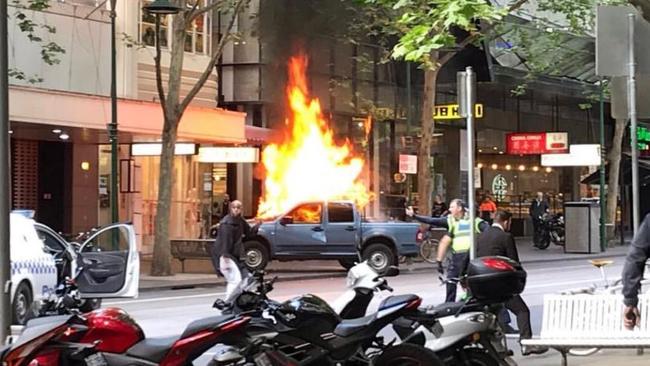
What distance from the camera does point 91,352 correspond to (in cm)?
676

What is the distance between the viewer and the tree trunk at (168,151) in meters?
22.5

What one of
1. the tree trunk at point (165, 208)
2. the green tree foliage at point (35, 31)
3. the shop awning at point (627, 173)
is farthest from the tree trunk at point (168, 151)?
the shop awning at point (627, 173)

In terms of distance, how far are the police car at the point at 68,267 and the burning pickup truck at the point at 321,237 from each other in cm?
884

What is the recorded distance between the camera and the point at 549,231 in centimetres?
3528

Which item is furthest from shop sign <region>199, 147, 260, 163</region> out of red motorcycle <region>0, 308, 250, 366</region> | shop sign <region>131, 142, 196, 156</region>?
red motorcycle <region>0, 308, 250, 366</region>

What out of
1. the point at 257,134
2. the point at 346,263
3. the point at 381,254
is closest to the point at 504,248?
the point at 381,254

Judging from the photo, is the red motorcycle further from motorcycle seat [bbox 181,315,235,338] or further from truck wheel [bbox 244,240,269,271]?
truck wheel [bbox 244,240,269,271]

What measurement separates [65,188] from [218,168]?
6.16m

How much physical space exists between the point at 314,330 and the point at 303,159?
25393mm

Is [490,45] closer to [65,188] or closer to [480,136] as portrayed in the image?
[480,136]

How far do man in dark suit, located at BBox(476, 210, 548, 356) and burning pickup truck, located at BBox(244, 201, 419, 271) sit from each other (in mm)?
12522

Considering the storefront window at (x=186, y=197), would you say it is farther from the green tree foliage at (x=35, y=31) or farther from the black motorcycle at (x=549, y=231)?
the black motorcycle at (x=549, y=231)

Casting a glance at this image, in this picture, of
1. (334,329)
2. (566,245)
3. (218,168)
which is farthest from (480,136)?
(334,329)

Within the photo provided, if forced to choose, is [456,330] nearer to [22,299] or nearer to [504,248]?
[504,248]
